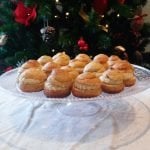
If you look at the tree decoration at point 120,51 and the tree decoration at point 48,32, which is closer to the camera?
the tree decoration at point 48,32

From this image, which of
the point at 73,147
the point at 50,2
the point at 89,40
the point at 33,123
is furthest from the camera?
the point at 89,40

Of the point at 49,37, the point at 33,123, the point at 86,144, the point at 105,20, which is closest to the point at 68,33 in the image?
the point at 49,37

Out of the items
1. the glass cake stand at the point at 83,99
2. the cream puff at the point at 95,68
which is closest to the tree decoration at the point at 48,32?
the glass cake stand at the point at 83,99

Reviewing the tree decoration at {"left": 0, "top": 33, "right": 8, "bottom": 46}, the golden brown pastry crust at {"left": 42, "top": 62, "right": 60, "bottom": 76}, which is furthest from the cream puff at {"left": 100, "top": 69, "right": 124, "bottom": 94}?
the tree decoration at {"left": 0, "top": 33, "right": 8, "bottom": 46}

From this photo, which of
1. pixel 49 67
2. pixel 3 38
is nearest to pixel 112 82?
pixel 49 67

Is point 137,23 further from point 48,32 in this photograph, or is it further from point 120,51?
point 48,32

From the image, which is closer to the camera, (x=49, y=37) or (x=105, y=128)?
(x=105, y=128)

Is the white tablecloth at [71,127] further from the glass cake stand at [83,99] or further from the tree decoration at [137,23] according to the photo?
the tree decoration at [137,23]

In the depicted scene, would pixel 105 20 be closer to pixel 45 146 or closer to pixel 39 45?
pixel 39 45
